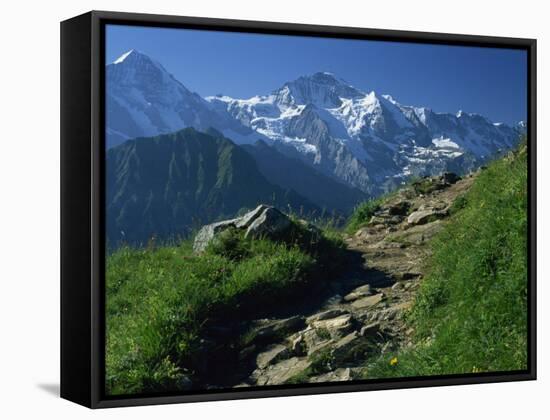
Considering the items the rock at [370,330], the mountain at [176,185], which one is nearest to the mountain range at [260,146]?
A: the mountain at [176,185]

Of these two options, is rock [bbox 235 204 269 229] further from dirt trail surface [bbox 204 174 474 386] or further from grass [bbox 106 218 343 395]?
dirt trail surface [bbox 204 174 474 386]

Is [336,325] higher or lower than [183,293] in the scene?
lower

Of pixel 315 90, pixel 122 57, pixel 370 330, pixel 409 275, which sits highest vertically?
pixel 122 57

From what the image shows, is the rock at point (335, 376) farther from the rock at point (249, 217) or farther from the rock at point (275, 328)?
the rock at point (249, 217)

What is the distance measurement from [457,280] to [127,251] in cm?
274

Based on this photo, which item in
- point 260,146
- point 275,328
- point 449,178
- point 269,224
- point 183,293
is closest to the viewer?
point 183,293

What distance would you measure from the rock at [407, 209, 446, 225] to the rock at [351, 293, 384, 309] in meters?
0.78

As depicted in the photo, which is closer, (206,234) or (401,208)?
(206,234)

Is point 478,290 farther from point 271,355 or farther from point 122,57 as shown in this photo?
point 122,57

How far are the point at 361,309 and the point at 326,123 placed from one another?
1.51 meters

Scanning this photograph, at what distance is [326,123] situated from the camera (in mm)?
10008

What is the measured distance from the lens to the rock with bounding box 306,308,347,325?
9523mm

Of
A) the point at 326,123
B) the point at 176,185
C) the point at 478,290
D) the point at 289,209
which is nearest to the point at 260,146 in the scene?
the point at 289,209

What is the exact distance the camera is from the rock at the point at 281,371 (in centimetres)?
931
